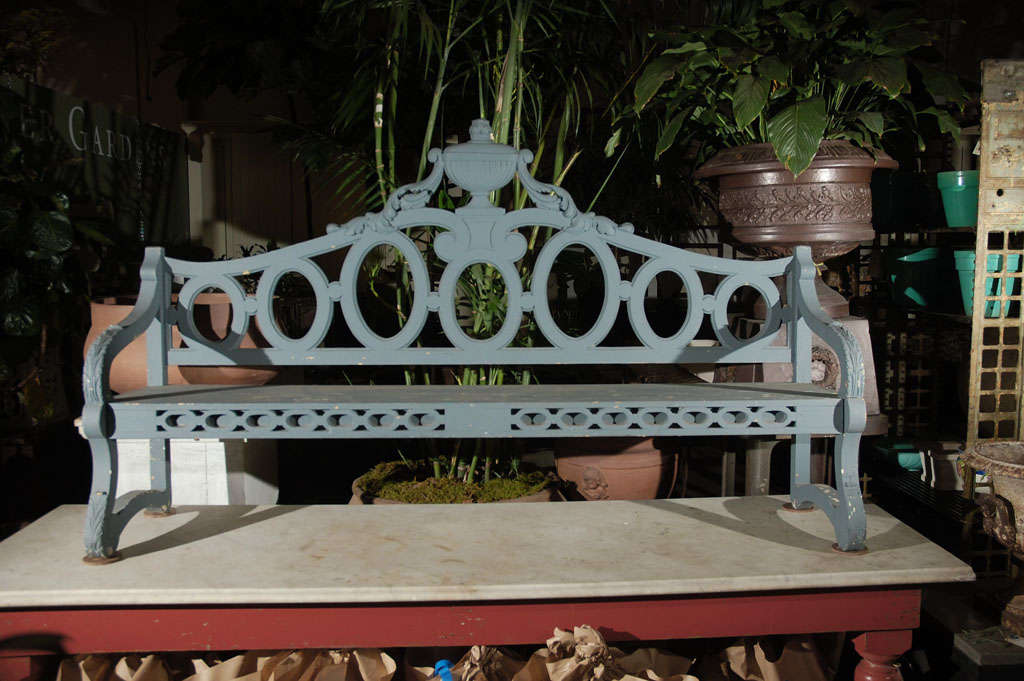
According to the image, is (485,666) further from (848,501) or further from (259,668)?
(848,501)

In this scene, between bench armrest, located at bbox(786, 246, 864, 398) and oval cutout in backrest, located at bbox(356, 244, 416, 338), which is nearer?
bench armrest, located at bbox(786, 246, 864, 398)

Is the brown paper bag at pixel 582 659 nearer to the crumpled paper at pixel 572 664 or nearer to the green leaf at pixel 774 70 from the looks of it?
the crumpled paper at pixel 572 664

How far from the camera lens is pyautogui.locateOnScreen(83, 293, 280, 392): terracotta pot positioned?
7.94 feet

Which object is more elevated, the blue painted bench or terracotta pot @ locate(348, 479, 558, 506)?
the blue painted bench

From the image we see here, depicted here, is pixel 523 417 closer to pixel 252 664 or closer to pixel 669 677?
pixel 669 677

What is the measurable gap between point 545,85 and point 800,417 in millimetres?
1632

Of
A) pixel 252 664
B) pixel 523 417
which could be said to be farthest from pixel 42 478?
pixel 523 417

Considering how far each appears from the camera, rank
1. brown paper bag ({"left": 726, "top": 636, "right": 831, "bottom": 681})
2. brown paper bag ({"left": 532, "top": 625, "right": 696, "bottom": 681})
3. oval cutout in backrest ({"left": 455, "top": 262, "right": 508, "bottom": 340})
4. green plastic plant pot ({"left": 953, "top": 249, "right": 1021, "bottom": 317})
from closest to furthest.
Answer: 1. brown paper bag ({"left": 532, "top": 625, "right": 696, "bottom": 681})
2. brown paper bag ({"left": 726, "top": 636, "right": 831, "bottom": 681})
3. oval cutout in backrest ({"left": 455, "top": 262, "right": 508, "bottom": 340})
4. green plastic plant pot ({"left": 953, "top": 249, "right": 1021, "bottom": 317})

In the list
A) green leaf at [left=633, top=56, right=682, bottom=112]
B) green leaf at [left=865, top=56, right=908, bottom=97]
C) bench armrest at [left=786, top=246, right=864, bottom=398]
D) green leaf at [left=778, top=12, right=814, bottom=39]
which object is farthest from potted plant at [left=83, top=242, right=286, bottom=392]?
green leaf at [left=865, top=56, right=908, bottom=97]

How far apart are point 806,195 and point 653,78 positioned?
511 mm

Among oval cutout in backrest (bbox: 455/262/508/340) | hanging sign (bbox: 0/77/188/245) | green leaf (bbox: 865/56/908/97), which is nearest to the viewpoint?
green leaf (bbox: 865/56/908/97)

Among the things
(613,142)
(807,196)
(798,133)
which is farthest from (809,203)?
(613,142)

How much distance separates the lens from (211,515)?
219cm

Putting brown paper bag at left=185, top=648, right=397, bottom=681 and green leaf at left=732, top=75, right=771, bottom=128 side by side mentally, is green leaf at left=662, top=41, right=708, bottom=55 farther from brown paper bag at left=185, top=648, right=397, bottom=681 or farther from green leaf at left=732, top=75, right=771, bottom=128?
brown paper bag at left=185, top=648, right=397, bottom=681
